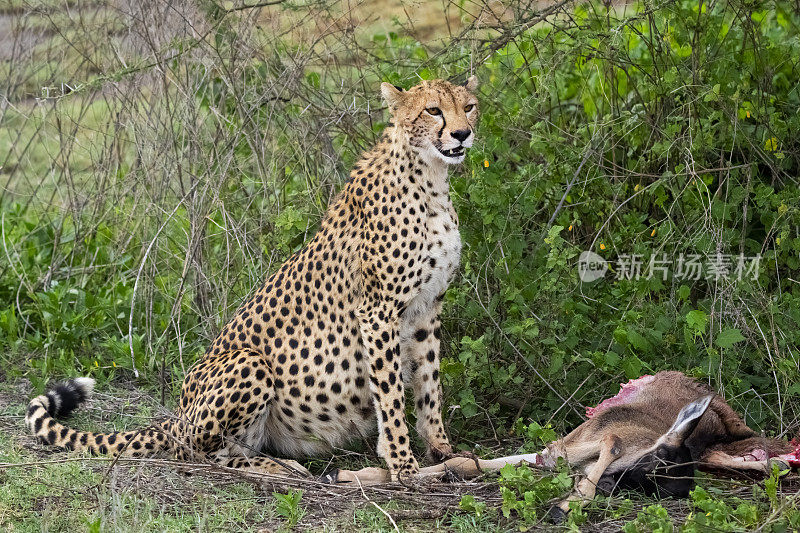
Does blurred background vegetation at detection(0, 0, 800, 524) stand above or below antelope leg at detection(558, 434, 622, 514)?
above

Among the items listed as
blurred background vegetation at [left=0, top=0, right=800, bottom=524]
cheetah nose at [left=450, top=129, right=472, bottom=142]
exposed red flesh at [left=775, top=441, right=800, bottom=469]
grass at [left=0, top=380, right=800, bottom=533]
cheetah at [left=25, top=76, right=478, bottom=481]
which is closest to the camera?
grass at [left=0, top=380, right=800, bottom=533]

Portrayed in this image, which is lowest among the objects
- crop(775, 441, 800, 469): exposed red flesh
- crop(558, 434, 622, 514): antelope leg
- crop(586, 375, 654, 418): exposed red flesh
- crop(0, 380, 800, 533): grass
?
crop(0, 380, 800, 533): grass

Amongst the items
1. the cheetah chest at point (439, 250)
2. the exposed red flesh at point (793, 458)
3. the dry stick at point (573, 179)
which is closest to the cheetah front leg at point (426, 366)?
the cheetah chest at point (439, 250)

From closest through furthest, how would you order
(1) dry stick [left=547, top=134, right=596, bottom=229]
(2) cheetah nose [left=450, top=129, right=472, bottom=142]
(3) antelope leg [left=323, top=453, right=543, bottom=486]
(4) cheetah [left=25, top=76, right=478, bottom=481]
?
(3) antelope leg [left=323, top=453, right=543, bottom=486] → (2) cheetah nose [left=450, top=129, right=472, bottom=142] → (4) cheetah [left=25, top=76, right=478, bottom=481] → (1) dry stick [left=547, top=134, right=596, bottom=229]

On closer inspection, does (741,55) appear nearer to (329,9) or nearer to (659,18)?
(659,18)

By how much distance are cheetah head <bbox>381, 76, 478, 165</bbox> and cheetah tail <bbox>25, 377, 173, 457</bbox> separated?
Result: 157 cm

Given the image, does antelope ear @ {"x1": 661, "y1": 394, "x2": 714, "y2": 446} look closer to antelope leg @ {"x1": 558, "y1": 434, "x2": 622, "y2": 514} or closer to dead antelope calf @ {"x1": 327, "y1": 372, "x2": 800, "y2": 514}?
dead antelope calf @ {"x1": 327, "y1": 372, "x2": 800, "y2": 514}

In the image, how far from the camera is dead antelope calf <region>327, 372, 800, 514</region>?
11.5ft

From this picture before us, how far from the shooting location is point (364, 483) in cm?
395

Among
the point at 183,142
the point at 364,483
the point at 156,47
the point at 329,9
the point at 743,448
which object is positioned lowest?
the point at 364,483

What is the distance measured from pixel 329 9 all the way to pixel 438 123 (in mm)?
1554

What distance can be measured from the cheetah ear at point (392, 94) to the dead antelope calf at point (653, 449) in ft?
4.79

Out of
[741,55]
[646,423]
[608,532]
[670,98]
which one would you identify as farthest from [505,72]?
[608,532]

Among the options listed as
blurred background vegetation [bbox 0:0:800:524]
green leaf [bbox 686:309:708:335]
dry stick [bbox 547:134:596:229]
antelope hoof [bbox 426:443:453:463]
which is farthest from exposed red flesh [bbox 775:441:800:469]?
dry stick [bbox 547:134:596:229]
